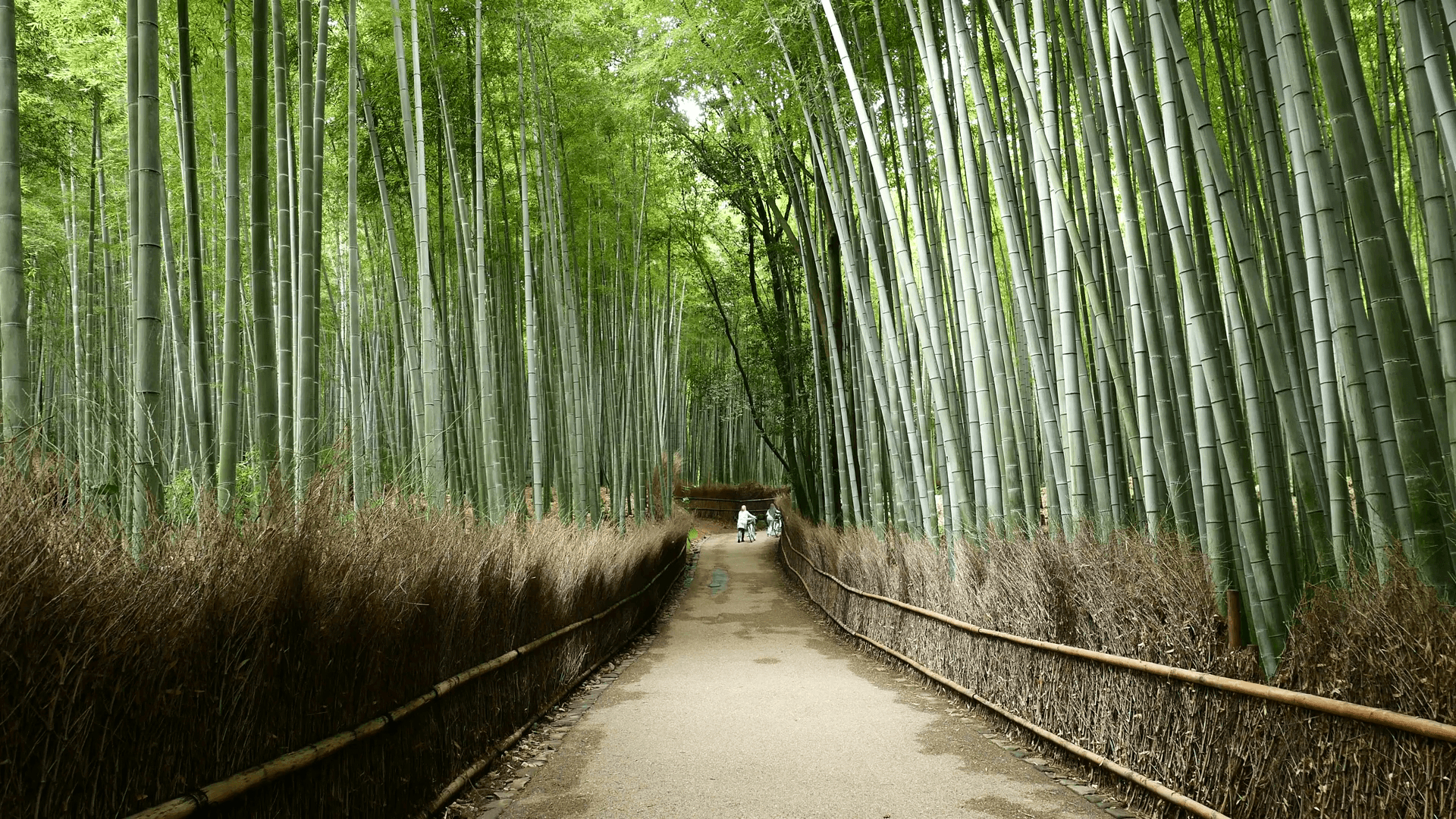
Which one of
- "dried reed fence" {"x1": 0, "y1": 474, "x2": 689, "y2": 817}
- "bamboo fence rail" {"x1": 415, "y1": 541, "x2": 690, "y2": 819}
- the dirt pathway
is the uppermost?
"dried reed fence" {"x1": 0, "y1": 474, "x2": 689, "y2": 817}

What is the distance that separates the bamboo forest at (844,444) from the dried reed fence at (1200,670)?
1 centimetres

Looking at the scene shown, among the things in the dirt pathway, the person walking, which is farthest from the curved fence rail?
the person walking

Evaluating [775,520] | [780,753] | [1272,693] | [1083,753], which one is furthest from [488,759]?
[775,520]

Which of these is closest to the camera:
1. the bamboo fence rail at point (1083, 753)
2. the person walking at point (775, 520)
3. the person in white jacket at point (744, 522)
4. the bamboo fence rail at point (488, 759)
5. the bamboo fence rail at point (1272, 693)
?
the bamboo fence rail at point (1272, 693)

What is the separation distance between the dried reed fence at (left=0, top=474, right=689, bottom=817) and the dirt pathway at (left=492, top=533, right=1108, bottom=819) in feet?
1.73

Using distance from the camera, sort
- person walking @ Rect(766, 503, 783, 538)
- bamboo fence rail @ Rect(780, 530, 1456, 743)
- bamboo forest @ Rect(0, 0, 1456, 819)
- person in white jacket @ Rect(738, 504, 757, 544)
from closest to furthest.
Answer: bamboo fence rail @ Rect(780, 530, 1456, 743) → bamboo forest @ Rect(0, 0, 1456, 819) → person walking @ Rect(766, 503, 783, 538) → person in white jacket @ Rect(738, 504, 757, 544)

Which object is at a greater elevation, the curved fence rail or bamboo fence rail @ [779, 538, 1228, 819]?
the curved fence rail

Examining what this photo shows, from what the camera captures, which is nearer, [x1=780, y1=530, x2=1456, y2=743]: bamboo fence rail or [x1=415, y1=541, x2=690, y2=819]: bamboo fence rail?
[x1=780, y1=530, x2=1456, y2=743]: bamboo fence rail

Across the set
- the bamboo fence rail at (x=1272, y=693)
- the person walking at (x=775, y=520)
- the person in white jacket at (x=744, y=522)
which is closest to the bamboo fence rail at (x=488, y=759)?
the bamboo fence rail at (x=1272, y=693)

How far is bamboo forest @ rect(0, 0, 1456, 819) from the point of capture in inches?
73.6

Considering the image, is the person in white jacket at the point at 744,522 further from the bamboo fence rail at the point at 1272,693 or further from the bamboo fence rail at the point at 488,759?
the bamboo fence rail at the point at 1272,693

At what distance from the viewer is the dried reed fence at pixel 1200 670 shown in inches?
70.5

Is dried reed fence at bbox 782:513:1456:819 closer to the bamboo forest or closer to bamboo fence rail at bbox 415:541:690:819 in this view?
the bamboo forest

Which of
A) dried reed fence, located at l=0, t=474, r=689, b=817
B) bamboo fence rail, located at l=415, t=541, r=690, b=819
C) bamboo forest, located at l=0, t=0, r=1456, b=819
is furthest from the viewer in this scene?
bamboo fence rail, located at l=415, t=541, r=690, b=819
